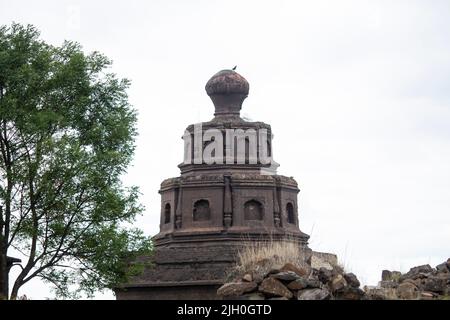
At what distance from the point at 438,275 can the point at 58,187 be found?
1062 cm

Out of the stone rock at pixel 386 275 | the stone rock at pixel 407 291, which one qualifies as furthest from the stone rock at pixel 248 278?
the stone rock at pixel 386 275

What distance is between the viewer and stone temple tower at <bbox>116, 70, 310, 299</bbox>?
40.6m

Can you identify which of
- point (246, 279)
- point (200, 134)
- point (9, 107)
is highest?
point (200, 134)

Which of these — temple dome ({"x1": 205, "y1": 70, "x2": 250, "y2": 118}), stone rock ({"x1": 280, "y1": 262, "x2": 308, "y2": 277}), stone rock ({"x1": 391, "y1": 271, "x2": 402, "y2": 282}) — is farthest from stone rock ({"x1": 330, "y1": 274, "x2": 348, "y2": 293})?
temple dome ({"x1": 205, "y1": 70, "x2": 250, "y2": 118})

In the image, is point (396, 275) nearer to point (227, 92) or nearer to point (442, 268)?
point (442, 268)

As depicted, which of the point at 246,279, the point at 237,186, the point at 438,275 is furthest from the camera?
the point at 237,186

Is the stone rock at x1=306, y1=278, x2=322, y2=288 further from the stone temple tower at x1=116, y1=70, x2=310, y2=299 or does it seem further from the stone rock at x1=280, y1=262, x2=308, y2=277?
the stone temple tower at x1=116, y1=70, x2=310, y2=299

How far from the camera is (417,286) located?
18.6m

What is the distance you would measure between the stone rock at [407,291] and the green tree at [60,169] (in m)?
9.51

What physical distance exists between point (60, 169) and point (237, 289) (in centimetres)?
920

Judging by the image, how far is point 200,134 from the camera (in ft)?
144
